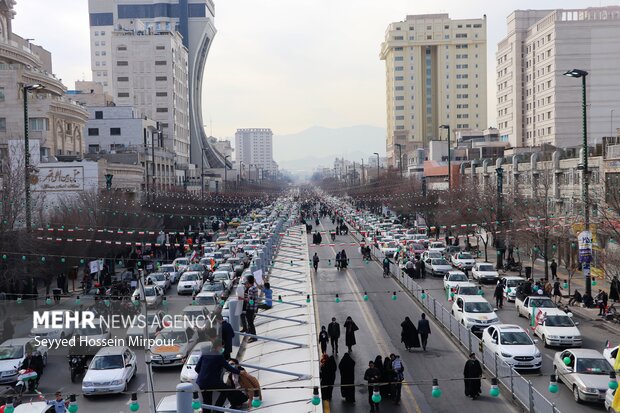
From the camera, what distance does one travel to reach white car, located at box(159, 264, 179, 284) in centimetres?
3850

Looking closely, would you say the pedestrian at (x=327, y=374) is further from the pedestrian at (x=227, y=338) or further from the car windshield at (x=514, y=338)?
the car windshield at (x=514, y=338)

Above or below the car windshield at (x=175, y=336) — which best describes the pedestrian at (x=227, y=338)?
above

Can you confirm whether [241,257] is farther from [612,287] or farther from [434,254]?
[612,287]

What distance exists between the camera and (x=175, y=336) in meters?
21.3

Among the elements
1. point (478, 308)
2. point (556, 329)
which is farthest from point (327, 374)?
point (478, 308)

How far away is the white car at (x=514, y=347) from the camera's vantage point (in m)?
19.1

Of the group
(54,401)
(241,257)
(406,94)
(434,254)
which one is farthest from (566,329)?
(406,94)

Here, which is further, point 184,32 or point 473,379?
point 184,32

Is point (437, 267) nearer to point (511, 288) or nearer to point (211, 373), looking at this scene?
point (511, 288)

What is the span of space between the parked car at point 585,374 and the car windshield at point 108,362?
38.0 feet

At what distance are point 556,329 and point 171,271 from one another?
919 inches

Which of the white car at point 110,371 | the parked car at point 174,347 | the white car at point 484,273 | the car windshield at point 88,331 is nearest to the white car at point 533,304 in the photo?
the white car at point 484,273

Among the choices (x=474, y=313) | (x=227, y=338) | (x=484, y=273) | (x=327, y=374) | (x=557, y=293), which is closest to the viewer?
(x=227, y=338)

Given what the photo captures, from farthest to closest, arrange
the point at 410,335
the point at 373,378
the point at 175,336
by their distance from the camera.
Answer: the point at 410,335
the point at 175,336
the point at 373,378
